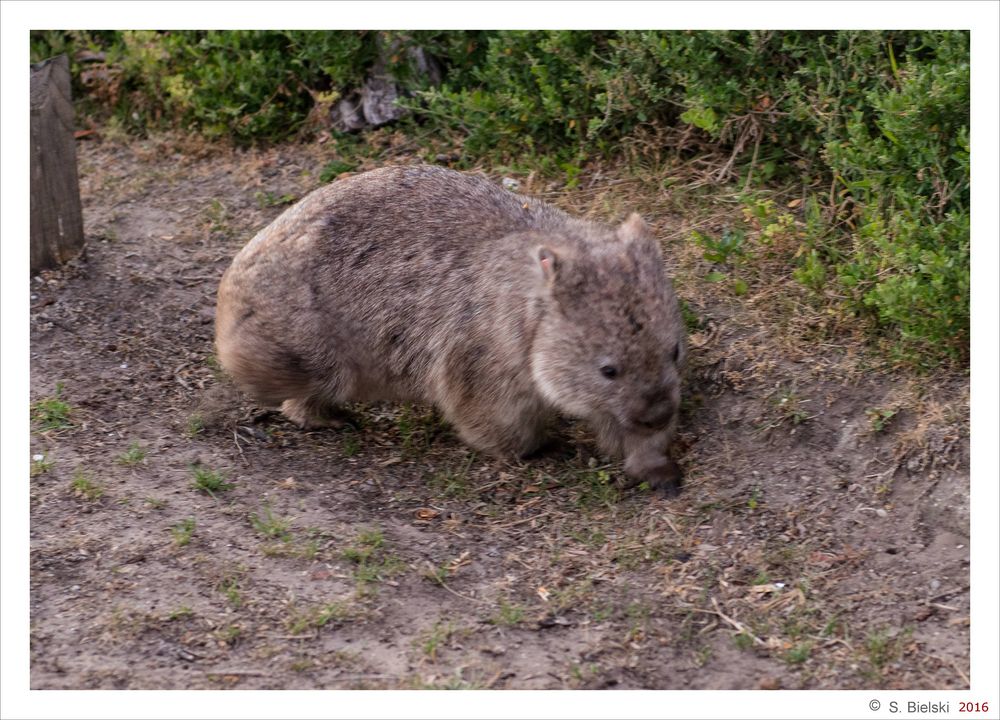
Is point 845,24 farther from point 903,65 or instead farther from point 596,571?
point 596,571

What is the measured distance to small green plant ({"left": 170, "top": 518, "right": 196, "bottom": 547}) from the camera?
4.54 meters

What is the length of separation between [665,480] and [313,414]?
177cm

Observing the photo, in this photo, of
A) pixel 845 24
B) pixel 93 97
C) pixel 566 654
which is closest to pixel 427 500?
pixel 566 654

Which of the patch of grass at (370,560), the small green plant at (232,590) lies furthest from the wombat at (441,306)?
the small green plant at (232,590)

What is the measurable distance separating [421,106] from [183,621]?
4.01 meters

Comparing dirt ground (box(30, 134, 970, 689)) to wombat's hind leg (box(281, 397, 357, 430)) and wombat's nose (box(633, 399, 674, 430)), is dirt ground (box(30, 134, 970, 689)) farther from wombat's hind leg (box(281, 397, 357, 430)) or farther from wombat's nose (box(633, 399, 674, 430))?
wombat's nose (box(633, 399, 674, 430))

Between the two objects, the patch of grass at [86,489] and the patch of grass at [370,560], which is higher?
the patch of grass at [86,489]

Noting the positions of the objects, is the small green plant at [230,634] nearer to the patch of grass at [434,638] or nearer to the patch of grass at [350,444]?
the patch of grass at [434,638]

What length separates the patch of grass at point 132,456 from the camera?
16.7 feet

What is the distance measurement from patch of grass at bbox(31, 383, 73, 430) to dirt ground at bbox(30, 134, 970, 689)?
0.01 metres

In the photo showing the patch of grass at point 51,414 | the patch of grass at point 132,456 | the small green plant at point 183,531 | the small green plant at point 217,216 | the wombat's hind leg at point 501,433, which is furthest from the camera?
the small green plant at point 217,216

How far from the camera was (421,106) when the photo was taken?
23.8 feet

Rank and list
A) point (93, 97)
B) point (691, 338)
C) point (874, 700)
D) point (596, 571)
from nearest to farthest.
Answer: point (874, 700)
point (596, 571)
point (691, 338)
point (93, 97)

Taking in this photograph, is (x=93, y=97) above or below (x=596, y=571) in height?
above
